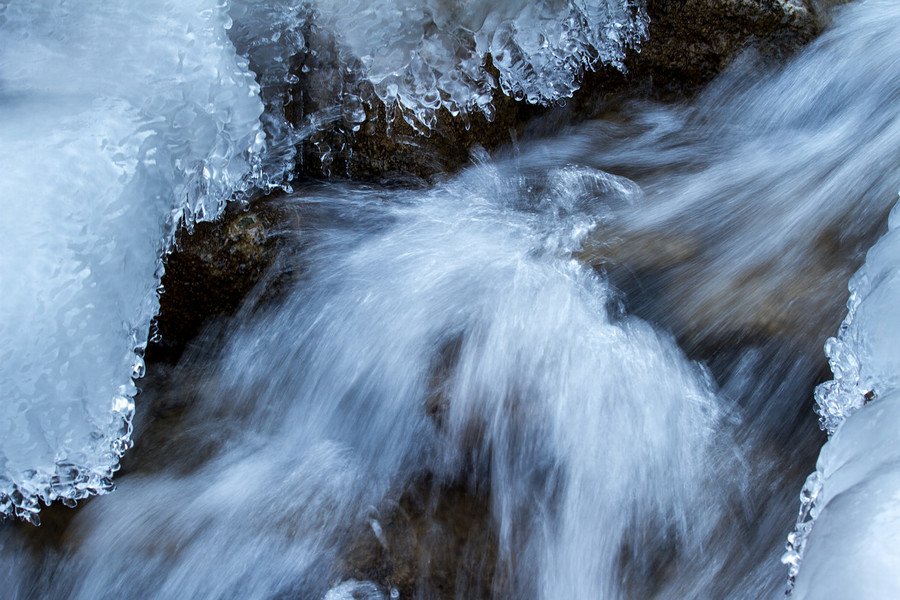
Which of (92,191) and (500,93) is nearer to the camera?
(92,191)

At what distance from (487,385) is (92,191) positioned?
58.9 inches

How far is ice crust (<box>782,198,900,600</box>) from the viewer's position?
59.5 inches

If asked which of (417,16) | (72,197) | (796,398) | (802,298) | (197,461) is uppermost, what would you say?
(417,16)

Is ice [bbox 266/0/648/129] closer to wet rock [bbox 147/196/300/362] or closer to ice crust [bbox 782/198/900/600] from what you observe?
wet rock [bbox 147/196/300/362]

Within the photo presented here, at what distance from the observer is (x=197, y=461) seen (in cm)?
265

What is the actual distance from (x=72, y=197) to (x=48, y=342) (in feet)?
1.58

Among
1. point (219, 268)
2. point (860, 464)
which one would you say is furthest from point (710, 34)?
point (219, 268)

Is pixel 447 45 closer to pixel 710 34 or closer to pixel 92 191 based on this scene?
pixel 710 34

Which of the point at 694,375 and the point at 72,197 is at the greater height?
the point at 72,197

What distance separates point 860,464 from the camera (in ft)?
5.75

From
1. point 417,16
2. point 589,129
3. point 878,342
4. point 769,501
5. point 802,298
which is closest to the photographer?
point 878,342

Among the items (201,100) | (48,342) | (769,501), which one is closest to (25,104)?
(201,100)

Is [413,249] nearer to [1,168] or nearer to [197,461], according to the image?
[197,461]

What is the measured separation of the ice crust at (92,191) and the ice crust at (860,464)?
7.11 feet
